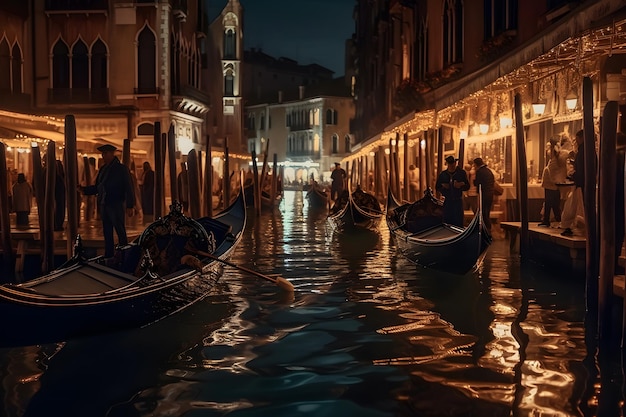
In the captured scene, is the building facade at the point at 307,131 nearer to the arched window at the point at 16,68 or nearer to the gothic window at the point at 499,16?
the arched window at the point at 16,68

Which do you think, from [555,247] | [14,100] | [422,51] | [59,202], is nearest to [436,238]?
[555,247]

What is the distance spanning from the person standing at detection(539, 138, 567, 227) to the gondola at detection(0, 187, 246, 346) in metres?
3.76

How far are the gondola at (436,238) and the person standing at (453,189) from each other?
233mm

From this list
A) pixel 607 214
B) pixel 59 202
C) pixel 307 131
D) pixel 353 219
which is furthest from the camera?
pixel 307 131

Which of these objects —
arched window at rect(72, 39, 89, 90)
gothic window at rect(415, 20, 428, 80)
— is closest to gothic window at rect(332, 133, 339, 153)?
arched window at rect(72, 39, 89, 90)

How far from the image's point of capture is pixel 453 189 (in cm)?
933

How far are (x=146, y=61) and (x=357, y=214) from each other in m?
10.2

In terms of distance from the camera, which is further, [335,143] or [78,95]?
[335,143]

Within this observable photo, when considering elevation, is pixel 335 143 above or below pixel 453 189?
above

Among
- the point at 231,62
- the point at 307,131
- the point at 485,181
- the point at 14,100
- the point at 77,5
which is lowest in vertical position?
the point at 485,181

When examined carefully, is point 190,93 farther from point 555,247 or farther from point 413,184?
point 555,247

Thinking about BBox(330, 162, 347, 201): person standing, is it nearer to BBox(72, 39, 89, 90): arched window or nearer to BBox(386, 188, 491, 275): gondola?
BBox(72, 39, 89, 90): arched window

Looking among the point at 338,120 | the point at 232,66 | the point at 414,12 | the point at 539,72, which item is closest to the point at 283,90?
the point at 338,120

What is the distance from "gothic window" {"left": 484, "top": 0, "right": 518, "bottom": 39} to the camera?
41.7 ft
